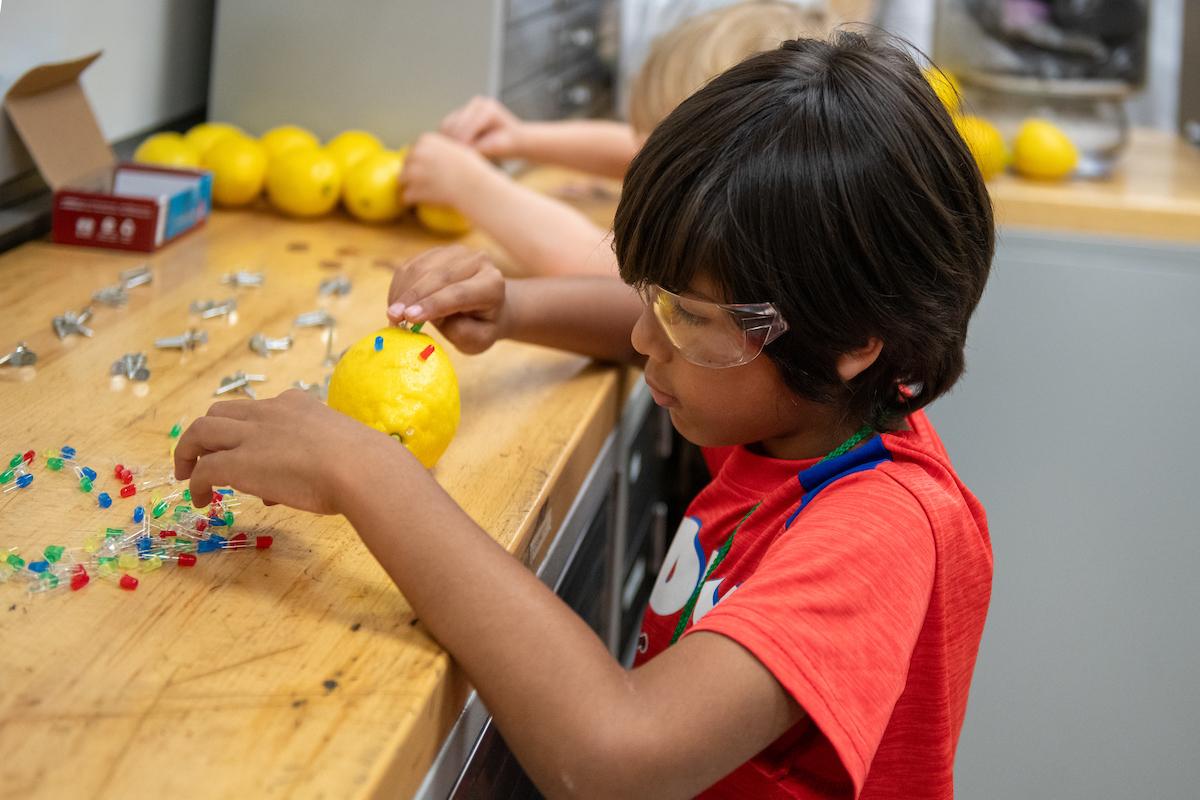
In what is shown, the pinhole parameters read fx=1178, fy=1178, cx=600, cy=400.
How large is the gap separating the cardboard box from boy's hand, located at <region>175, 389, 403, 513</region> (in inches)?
26.2

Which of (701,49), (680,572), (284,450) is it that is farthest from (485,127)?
(284,450)

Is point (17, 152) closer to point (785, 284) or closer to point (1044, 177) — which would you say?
point (785, 284)

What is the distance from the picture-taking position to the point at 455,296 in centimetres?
101

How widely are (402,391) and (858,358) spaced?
33 cm

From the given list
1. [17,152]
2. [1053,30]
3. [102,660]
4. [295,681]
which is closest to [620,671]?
[295,681]

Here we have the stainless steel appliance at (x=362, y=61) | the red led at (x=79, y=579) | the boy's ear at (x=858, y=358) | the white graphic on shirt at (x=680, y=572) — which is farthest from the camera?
the stainless steel appliance at (x=362, y=61)

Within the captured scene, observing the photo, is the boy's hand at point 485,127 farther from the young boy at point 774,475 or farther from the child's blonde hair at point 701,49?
the young boy at point 774,475

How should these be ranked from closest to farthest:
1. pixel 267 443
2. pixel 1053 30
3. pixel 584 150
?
pixel 267 443, pixel 584 150, pixel 1053 30

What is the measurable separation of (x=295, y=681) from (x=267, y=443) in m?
0.17

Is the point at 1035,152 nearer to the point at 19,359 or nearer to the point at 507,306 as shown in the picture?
the point at 507,306

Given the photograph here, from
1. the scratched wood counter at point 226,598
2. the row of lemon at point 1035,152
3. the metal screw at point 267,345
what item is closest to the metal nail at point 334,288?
the scratched wood counter at point 226,598

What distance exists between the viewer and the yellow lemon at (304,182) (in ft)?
4.91

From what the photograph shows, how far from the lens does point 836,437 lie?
900 mm

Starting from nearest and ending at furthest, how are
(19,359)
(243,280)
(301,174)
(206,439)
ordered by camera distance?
1. (206,439)
2. (19,359)
3. (243,280)
4. (301,174)
